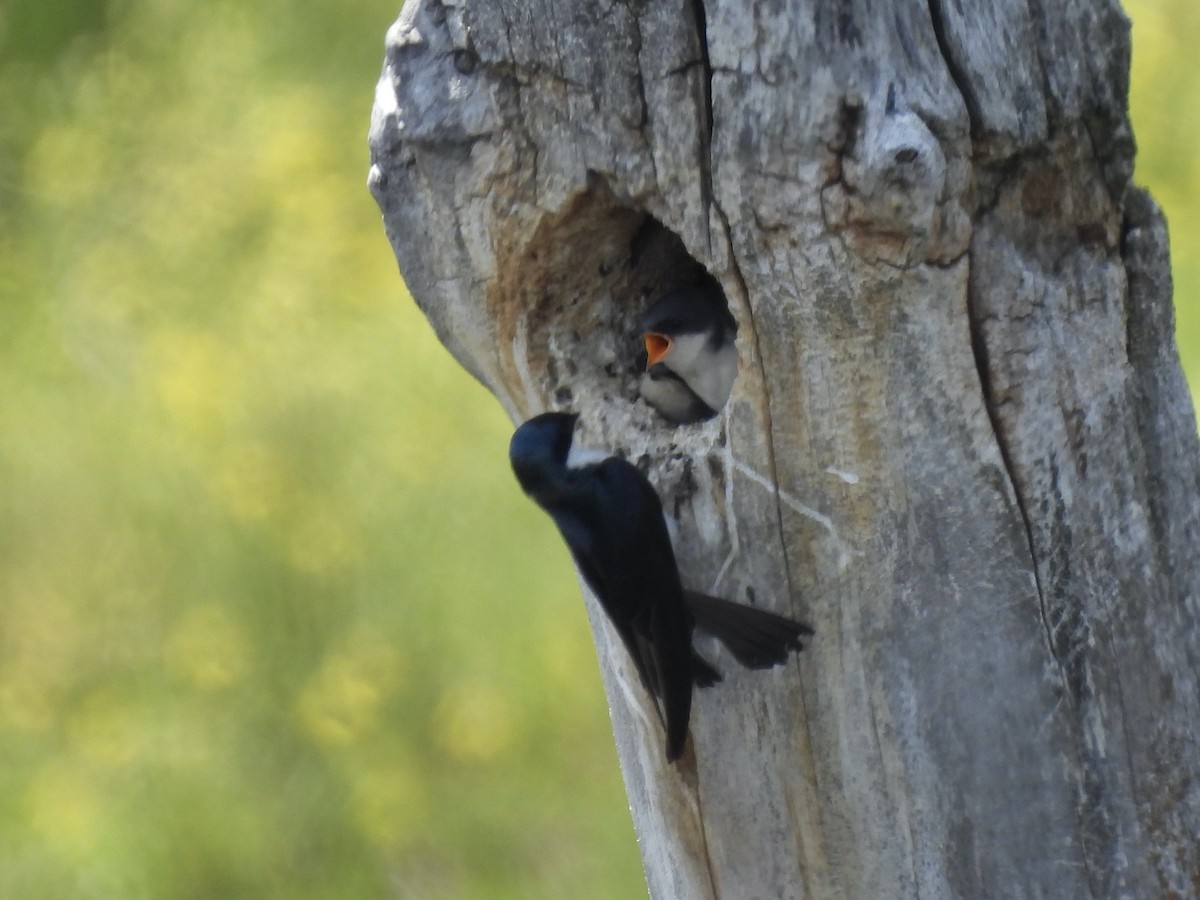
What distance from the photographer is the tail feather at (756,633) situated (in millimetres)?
1646

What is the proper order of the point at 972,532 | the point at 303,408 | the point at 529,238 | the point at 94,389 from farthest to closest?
1. the point at 94,389
2. the point at 303,408
3. the point at 529,238
4. the point at 972,532

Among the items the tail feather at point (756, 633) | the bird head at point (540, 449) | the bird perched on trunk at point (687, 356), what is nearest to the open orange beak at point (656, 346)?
the bird perched on trunk at point (687, 356)

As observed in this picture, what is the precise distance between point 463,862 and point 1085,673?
10.6ft

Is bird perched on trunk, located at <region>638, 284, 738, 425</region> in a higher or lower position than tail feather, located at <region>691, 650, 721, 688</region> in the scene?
higher

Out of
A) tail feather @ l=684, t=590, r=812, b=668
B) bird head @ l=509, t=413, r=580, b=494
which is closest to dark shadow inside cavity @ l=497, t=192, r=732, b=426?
bird head @ l=509, t=413, r=580, b=494

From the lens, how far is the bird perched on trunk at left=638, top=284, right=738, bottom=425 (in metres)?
1.99

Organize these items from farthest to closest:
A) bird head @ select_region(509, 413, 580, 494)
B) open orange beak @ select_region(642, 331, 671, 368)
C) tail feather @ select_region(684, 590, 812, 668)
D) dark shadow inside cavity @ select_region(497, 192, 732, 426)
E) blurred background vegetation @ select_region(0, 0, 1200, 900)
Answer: blurred background vegetation @ select_region(0, 0, 1200, 900) → open orange beak @ select_region(642, 331, 671, 368) → dark shadow inside cavity @ select_region(497, 192, 732, 426) → bird head @ select_region(509, 413, 580, 494) → tail feather @ select_region(684, 590, 812, 668)

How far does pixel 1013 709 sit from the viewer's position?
1.61m

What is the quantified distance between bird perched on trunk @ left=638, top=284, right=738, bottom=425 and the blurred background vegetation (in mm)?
2174

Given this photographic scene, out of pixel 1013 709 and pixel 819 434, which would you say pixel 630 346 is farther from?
pixel 1013 709

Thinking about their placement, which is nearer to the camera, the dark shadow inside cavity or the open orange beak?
the dark shadow inside cavity

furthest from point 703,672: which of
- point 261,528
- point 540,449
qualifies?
point 261,528

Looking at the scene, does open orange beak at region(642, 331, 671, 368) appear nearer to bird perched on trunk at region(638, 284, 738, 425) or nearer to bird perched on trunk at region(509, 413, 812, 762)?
bird perched on trunk at region(638, 284, 738, 425)

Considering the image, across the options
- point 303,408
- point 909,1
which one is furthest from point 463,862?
point 909,1
